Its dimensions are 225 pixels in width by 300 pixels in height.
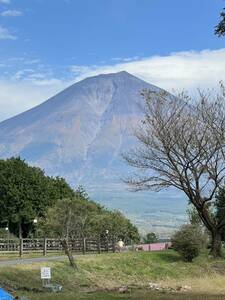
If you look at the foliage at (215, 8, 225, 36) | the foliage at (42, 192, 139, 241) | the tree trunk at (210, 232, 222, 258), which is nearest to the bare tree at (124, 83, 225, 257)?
the tree trunk at (210, 232, 222, 258)

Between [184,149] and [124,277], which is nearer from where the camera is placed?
[124,277]

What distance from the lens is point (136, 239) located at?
10219 centimetres

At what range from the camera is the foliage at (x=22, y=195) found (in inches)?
3263

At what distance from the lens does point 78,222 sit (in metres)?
62.9

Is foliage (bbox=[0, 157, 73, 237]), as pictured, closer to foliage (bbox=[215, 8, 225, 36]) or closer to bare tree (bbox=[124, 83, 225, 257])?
bare tree (bbox=[124, 83, 225, 257])

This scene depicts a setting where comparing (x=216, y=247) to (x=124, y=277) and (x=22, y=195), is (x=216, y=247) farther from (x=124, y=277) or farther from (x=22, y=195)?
(x=22, y=195)

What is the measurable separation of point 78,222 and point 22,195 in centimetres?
2276

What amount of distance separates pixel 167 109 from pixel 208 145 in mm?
4593

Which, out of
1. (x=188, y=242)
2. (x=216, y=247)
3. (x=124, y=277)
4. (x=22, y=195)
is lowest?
(x=124, y=277)

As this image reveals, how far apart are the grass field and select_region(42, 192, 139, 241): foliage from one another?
30.8ft

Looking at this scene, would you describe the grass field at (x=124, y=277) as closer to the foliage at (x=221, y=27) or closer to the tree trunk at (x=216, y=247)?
the tree trunk at (x=216, y=247)

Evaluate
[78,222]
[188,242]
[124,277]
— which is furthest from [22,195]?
[124,277]

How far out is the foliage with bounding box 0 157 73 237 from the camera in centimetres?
8288

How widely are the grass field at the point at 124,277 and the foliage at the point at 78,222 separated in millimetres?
9401
